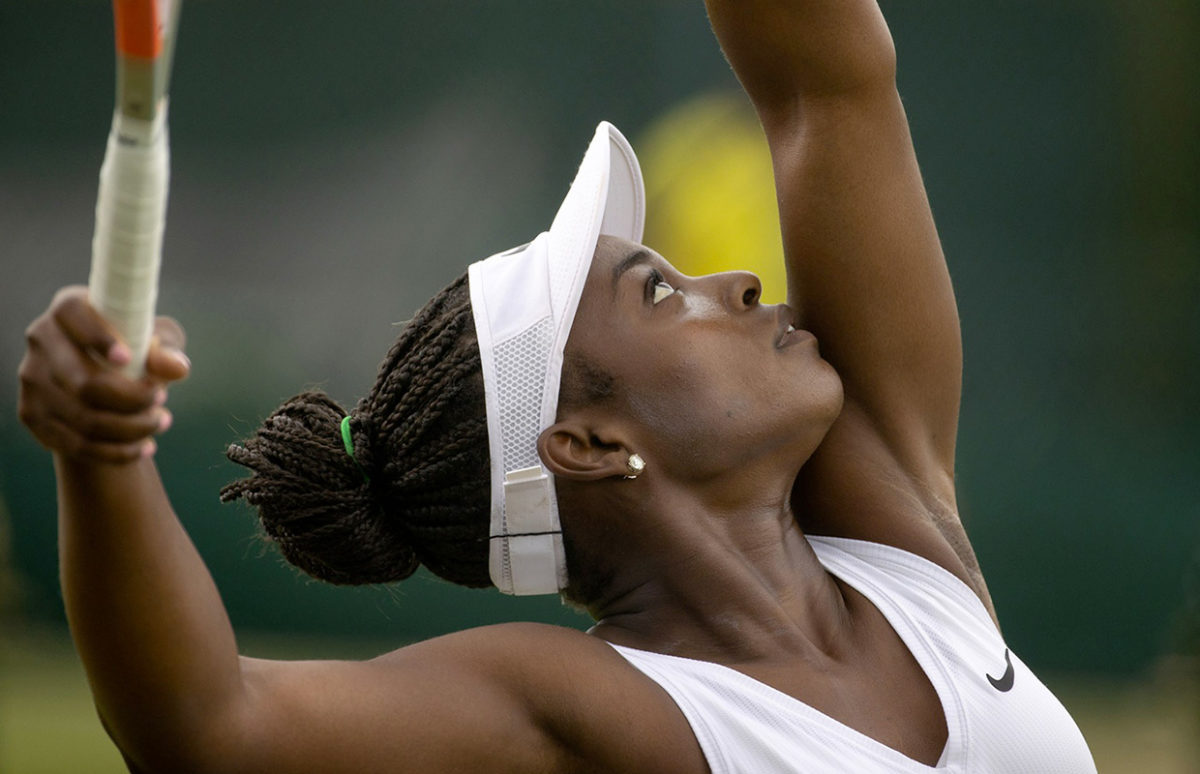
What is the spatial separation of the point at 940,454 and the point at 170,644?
144 centimetres

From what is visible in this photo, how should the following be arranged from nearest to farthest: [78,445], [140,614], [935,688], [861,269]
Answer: [78,445], [140,614], [935,688], [861,269]

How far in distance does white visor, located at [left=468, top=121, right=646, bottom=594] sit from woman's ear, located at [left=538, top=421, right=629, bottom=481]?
0.02 meters

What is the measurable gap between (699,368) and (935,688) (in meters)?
0.58

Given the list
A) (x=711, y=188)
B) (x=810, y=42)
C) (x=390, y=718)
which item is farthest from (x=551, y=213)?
(x=390, y=718)

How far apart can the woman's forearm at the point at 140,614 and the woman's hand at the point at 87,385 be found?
0.24 ft

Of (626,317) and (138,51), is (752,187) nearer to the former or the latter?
(626,317)

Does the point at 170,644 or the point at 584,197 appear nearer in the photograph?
the point at 170,644

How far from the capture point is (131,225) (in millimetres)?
1163

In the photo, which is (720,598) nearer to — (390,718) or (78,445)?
(390,718)

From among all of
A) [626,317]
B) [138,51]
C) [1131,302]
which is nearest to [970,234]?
[1131,302]

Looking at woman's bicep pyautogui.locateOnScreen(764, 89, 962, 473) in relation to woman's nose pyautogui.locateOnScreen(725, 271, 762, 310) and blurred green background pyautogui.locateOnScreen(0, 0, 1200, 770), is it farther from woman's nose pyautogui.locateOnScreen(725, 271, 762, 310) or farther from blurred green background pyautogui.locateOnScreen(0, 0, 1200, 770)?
blurred green background pyautogui.locateOnScreen(0, 0, 1200, 770)

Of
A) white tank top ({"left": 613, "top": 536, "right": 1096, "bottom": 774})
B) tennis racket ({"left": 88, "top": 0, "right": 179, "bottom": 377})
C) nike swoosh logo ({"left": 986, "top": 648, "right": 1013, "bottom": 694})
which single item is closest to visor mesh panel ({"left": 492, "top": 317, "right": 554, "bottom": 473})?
white tank top ({"left": 613, "top": 536, "right": 1096, "bottom": 774})

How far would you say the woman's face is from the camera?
2.03 meters

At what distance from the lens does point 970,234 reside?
5.43 metres
